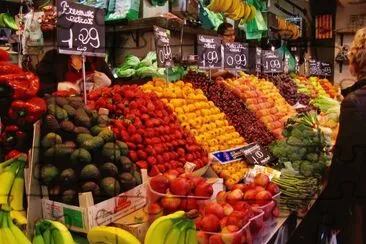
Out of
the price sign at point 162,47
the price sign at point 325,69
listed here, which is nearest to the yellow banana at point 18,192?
the price sign at point 162,47

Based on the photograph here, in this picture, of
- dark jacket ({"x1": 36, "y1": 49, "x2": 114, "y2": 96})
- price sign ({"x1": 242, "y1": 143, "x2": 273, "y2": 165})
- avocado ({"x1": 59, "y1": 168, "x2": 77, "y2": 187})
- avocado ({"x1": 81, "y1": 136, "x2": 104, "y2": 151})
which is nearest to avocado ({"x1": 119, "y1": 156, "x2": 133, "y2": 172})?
avocado ({"x1": 81, "y1": 136, "x2": 104, "y2": 151})

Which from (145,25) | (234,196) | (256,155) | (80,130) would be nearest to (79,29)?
(80,130)

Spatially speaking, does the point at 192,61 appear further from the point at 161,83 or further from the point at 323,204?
the point at 323,204

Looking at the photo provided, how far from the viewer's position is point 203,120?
8.71ft

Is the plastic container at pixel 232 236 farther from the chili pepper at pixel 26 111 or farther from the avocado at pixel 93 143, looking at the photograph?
the chili pepper at pixel 26 111

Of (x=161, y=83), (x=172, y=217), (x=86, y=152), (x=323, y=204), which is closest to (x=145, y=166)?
(x=86, y=152)

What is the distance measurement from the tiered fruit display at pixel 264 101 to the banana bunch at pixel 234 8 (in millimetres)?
1027

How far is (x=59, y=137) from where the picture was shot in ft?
5.04

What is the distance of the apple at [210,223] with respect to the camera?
134cm

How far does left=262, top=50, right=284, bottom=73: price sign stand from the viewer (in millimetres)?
4758

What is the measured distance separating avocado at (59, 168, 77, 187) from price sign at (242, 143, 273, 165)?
3.92ft

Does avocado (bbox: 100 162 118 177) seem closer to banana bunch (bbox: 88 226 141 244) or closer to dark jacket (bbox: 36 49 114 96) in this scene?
banana bunch (bbox: 88 226 141 244)

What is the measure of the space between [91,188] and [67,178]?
9cm

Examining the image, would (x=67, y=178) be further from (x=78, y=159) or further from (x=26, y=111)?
(x=26, y=111)
